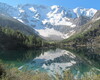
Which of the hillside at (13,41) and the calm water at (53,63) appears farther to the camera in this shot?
the hillside at (13,41)

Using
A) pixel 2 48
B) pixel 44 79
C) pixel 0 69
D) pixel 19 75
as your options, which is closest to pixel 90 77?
pixel 44 79

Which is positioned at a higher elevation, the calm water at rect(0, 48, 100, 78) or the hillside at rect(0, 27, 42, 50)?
the hillside at rect(0, 27, 42, 50)

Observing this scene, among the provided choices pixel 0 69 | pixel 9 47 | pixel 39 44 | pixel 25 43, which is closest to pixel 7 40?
pixel 9 47

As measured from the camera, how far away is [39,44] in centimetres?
18075

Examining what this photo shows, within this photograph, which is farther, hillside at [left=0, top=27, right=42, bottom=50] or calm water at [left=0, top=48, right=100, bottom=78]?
hillside at [left=0, top=27, right=42, bottom=50]

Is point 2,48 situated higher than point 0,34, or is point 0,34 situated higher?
point 0,34

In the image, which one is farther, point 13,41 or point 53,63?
point 13,41

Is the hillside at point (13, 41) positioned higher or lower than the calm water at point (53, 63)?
higher

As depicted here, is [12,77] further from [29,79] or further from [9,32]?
[9,32]

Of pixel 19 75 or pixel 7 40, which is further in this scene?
pixel 7 40

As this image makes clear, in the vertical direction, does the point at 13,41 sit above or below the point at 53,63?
above

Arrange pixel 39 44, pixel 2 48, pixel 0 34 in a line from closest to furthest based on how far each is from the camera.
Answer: pixel 2 48
pixel 0 34
pixel 39 44

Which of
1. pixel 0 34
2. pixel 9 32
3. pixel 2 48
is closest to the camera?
pixel 2 48

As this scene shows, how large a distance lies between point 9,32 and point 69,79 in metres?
145
